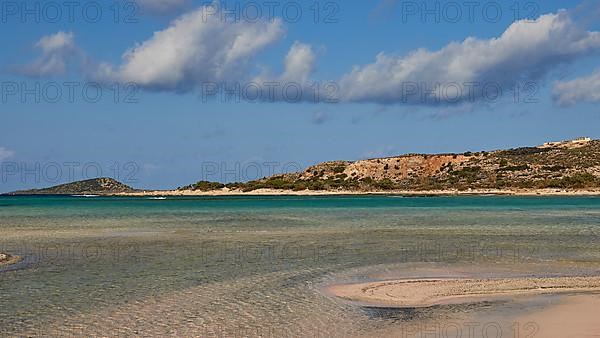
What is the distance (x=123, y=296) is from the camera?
51.8ft

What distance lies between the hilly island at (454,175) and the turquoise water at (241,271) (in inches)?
2931

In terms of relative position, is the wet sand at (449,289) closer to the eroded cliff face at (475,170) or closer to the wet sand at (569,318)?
the wet sand at (569,318)

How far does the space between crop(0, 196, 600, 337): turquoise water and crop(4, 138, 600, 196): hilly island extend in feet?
244

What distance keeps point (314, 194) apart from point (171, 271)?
10796 centimetres

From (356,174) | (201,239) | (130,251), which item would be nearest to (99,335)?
(130,251)

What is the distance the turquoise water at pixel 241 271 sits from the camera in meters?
13.0

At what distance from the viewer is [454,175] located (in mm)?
122750

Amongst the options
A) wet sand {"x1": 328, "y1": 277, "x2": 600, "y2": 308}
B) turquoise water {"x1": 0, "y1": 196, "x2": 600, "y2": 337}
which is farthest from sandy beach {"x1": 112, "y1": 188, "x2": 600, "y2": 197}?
wet sand {"x1": 328, "y1": 277, "x2": 600, "y2": 308}

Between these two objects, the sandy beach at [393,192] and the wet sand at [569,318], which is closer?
the wet sand at [569,318]

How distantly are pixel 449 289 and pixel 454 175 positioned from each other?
109359mm

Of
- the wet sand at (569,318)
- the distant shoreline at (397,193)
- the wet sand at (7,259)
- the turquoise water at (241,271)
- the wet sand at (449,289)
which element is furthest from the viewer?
the distant shoreline at (397,193)

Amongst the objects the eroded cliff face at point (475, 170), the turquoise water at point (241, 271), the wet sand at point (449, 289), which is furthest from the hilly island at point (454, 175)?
the wet sand at point (449, 289)

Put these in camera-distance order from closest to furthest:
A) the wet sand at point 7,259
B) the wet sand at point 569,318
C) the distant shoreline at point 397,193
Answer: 1. the wet sand at point 569,318
2. the wet sand at point 7,259
3. the distant shoreline at point 397,193

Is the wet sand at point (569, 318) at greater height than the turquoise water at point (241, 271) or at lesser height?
lesser
